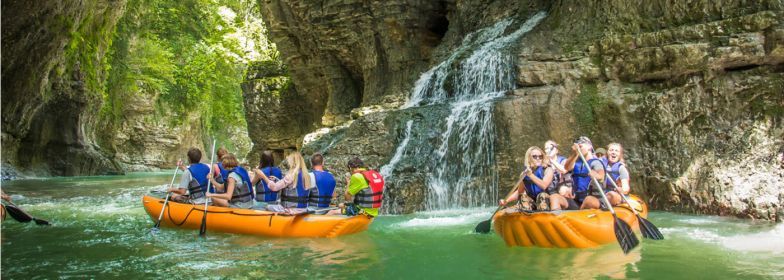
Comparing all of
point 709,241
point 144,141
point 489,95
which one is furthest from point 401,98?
point 144,141

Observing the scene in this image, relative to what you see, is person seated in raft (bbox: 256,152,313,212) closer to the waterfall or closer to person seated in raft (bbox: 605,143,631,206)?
the waterfall

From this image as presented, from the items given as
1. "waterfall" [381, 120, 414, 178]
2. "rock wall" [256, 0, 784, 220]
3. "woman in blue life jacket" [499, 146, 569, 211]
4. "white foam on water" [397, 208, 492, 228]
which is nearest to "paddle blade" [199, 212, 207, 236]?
"white foam on water" [397, 208, 492, 228]

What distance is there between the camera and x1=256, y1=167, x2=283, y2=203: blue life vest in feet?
27.8

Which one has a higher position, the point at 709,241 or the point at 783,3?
the point at 783,3

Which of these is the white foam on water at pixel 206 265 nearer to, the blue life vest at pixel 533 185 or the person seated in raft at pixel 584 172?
the blue life vest at pixel 533 185

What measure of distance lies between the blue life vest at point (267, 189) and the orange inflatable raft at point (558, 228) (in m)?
3.32

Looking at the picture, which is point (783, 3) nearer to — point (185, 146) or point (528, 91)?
point (528, 91)

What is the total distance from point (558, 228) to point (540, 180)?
68 centimetres

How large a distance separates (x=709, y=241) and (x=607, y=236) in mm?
1252

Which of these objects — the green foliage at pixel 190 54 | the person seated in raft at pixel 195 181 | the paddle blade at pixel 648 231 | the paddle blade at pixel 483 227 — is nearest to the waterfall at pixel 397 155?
the person seated in raft at pixel 195 181

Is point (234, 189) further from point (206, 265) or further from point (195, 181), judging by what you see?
point (206, 265)

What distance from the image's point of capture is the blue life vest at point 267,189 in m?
8.46

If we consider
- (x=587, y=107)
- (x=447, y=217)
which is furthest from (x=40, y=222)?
(x=587, y=107)

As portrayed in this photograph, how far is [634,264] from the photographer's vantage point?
5809 mm
